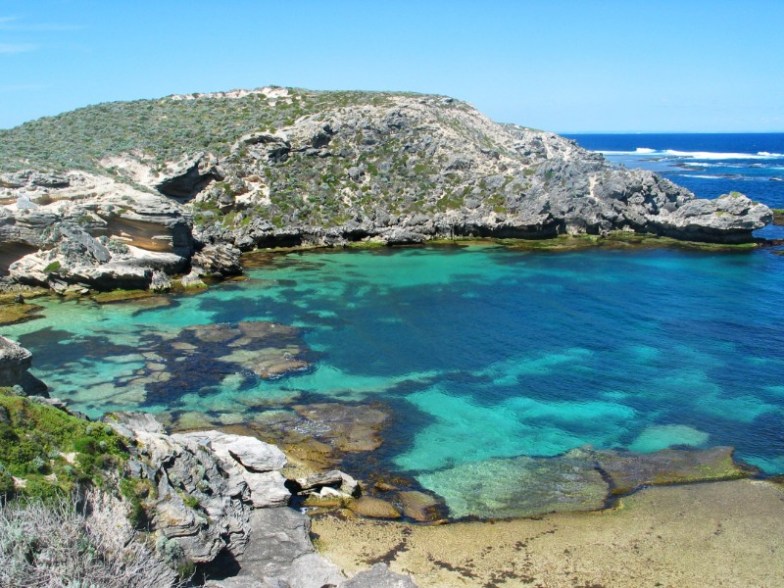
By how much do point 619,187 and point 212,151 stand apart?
5154cm

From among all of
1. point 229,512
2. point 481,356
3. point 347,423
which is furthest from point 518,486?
point 481,356

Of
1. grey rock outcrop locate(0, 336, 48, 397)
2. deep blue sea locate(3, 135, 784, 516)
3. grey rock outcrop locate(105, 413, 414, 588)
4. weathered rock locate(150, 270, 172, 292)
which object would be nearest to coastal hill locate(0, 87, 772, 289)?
weathered rock locate(150, 270, 172, 292)

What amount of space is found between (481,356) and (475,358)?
20.2 inches

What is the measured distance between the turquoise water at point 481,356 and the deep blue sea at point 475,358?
14cm

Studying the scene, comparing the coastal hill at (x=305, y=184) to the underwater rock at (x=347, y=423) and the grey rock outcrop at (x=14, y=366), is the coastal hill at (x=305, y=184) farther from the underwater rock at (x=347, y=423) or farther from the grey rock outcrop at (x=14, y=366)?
the grey rock outcrop at (x=14, y=366)

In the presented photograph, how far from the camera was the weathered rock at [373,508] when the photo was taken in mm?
25078

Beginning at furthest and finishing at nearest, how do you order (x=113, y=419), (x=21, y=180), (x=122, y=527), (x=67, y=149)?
(x=67, y=149)
(x=21, y=180)
(x=113, y=419)
(x=122, y=527)

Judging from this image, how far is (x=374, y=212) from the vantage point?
80.2m

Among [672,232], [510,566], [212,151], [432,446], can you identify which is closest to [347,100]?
[212,151]

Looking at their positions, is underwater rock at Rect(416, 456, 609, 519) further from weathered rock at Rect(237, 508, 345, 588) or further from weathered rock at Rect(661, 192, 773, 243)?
weathered rock at Rect(661, 192, 773, 243)

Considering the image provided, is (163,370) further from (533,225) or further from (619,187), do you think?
(619,187)

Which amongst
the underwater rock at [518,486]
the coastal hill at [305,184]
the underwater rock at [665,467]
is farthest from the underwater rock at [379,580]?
the coastal hill at [305,184]

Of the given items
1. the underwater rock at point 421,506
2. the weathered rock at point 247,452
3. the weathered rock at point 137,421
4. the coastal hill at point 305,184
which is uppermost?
the coastal hill at point 305,184

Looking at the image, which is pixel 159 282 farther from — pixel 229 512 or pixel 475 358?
pixel 229 512
